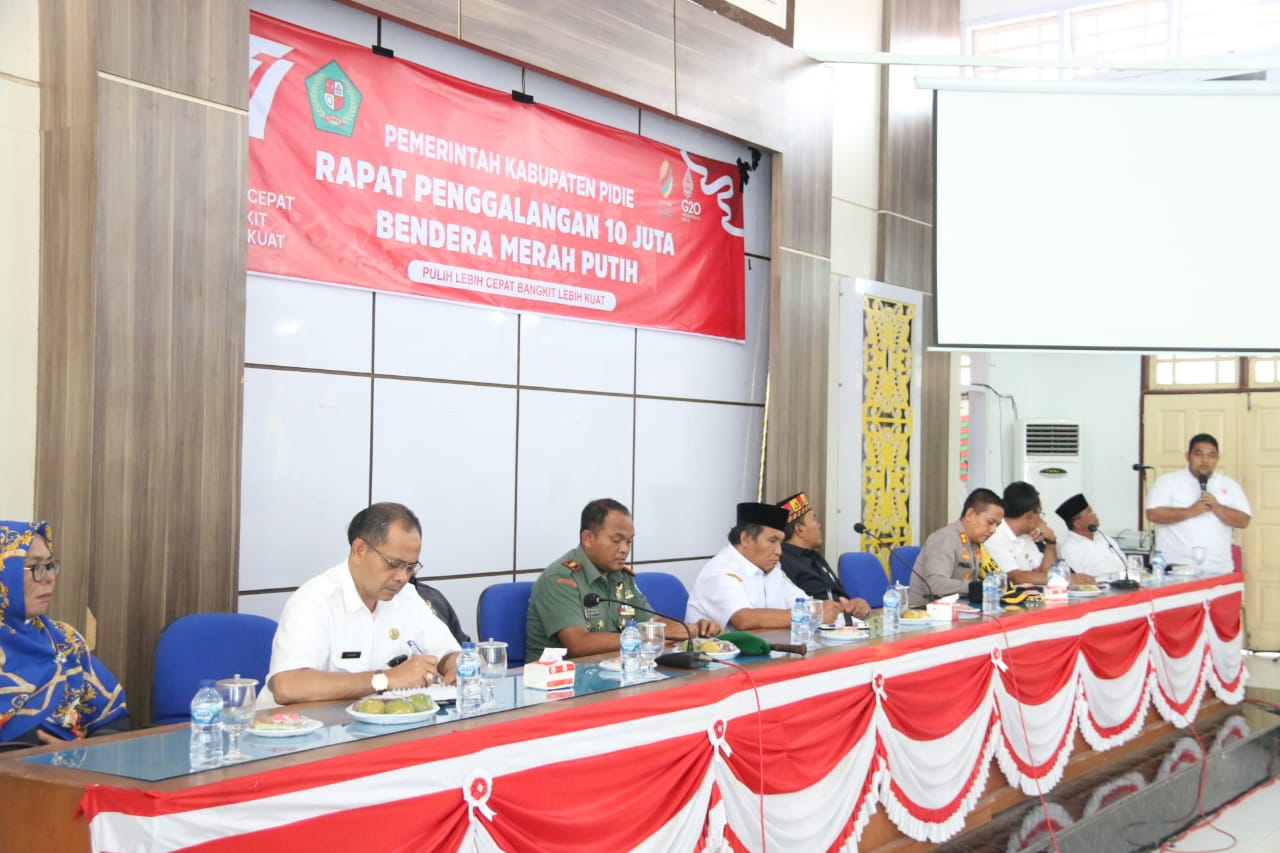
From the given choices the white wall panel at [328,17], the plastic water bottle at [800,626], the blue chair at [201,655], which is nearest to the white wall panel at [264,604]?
the blue chair at [201,655]

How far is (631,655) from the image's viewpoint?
2.78 m

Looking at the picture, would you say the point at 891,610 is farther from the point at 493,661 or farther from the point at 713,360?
the point at 713,360

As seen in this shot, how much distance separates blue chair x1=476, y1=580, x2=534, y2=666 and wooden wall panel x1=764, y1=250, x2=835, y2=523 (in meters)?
2.21

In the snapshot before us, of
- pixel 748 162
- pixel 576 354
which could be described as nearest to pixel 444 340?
pixel 576 354

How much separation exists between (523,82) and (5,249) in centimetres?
216

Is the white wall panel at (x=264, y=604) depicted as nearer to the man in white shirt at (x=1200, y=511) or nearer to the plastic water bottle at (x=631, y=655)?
the plastic water bottle at (x=631, y=655)

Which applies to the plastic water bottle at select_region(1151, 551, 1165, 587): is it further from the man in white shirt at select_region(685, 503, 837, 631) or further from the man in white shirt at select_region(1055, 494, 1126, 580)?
the man in white shirt at select_region(685, 503, 837, 631)

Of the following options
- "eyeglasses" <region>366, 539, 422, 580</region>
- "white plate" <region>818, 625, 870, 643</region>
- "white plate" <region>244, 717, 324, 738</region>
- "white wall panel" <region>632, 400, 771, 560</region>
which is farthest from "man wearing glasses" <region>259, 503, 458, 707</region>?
"white wall panel" <region>632, 400, 771, 560</region>

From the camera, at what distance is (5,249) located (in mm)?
3133

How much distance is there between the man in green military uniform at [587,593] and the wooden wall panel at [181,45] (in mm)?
1627

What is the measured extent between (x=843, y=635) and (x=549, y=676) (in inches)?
46.6

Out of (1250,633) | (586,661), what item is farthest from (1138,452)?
(586,661)

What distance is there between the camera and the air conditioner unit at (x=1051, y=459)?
358 inches

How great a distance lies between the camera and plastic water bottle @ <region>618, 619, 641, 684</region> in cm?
274
